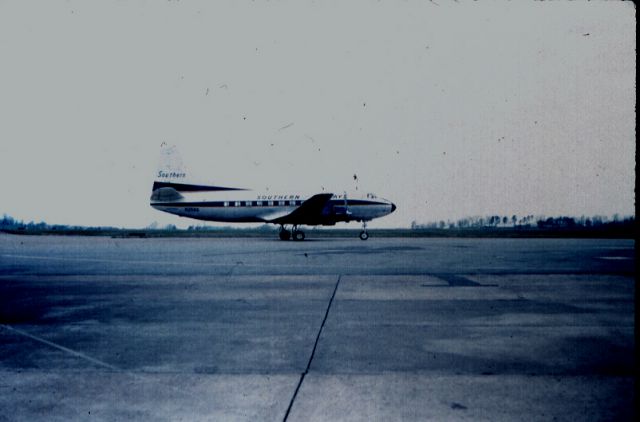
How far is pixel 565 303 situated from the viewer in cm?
920

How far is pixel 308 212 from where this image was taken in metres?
41.2

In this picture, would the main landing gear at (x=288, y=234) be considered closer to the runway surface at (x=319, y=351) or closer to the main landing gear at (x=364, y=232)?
the main landing gear at (x=364, y=232)

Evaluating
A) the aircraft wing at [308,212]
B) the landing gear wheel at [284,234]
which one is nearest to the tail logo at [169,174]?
the aircraft wing at [308,212]

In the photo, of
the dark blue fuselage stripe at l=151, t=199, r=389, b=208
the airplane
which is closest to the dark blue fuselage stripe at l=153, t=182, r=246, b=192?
the airplane

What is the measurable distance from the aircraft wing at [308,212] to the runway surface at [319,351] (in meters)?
28.0

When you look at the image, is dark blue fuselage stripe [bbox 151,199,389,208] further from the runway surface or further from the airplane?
the runway surface

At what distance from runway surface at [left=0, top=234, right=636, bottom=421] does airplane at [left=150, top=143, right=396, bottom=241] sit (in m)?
29.3

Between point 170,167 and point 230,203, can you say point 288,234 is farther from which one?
point 170,167

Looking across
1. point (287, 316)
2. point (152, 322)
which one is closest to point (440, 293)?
point (287, 316)

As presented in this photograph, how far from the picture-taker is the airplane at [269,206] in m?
41.4

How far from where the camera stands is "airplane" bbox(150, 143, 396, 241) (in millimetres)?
41406

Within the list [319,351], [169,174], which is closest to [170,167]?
[169,174]

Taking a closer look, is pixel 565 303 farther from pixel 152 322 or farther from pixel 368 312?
pixel 152 322

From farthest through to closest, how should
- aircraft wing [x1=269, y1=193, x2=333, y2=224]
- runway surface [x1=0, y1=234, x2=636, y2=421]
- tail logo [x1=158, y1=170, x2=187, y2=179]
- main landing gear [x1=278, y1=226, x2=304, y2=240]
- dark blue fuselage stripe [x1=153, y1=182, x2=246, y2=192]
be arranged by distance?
tail logo [x1=158, y1=170, x2=187, y2=179] → dark blue fuselage stripe [x1=153, y1=182, x2=246, y2=192] → main landing gear [x1=278, y1=226, x2=304, y2=240] → aircraft wing [x1=269, y1=193, x2=333, y2=224] → runway surface [x1=0, y1=234, x2=636, y2=421]
